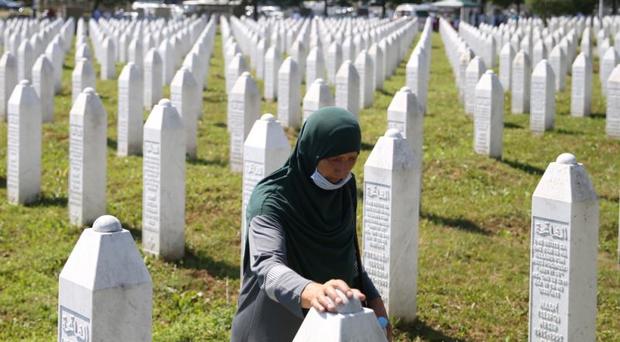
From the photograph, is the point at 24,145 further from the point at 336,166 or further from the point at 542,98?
the point at 336,166

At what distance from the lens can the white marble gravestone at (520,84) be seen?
52.9ft

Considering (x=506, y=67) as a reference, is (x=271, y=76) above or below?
below

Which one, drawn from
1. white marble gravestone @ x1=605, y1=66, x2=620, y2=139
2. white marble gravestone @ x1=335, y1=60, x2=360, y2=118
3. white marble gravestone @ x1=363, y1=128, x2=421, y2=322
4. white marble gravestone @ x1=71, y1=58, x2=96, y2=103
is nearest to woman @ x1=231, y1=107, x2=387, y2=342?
white marble gravestone @ x1=363, y1=128, x2=421, y2=322

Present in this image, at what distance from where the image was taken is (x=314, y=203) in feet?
12.9

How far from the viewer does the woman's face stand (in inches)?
149

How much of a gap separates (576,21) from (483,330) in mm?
30604

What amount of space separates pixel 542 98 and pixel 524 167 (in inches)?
87.3

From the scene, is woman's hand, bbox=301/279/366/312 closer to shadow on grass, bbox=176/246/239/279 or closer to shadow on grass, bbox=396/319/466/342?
shadow on grass, bbox=396/319/466/342

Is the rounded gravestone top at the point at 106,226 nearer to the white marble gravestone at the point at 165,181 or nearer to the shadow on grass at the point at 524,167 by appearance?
the white marble gravestone at the point at 165,181

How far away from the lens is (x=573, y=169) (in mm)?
6359

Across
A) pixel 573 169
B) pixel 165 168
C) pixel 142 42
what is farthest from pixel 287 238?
pixel 142 42

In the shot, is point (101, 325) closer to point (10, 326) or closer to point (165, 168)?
point (10, 326)

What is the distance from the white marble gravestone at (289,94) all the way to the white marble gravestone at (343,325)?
1120 centimetres

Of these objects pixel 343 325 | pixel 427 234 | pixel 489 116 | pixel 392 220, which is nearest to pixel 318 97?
pixel 489 116
